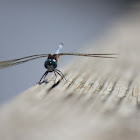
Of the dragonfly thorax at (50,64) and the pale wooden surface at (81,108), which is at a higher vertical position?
the dragonfly thorax at (50,64)

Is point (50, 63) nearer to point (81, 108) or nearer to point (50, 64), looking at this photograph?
point (50, 64)

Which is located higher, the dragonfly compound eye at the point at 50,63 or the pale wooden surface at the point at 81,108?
the dragonfly compound eye at the point at 50,63

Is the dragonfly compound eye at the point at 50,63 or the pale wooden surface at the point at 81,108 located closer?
the pale wooden surface at the point at 81,108

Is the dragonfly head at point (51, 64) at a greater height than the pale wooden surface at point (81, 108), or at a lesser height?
greater

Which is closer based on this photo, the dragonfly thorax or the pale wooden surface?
the pale wooden surface

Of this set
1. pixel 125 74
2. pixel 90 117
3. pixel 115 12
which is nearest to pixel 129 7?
pixel 115 12

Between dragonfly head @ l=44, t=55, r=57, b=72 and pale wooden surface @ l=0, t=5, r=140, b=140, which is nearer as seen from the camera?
pale wooden surface @ l=0, t=5, r=140, b=140

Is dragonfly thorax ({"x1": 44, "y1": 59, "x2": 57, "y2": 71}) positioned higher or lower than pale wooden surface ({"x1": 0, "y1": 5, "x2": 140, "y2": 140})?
higher

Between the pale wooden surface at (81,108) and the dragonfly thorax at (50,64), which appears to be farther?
the dragonfly thorax at (50,64)

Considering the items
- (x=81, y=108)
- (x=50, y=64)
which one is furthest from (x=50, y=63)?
(x=81, y=108)
